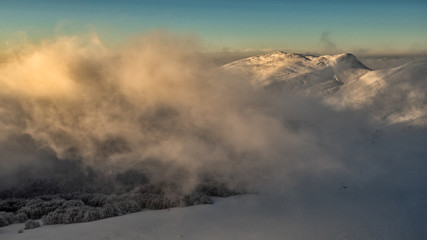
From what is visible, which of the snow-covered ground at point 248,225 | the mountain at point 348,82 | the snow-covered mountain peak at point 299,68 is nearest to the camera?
the snow-covered ground at point 248,225

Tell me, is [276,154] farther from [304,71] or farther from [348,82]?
[304,71]

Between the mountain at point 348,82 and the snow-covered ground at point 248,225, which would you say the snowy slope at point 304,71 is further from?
the snow-covered ground at point 248,225

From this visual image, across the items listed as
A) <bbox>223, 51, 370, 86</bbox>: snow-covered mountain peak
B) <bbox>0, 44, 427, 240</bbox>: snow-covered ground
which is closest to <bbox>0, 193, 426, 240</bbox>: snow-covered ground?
<bbox>0, 44, 427, 240</bbox>: snow-covered ground

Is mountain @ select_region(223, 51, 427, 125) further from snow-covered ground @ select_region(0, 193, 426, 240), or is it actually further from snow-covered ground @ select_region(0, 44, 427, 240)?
snow-covered ground @ select_region(0, 193, 426, 240)

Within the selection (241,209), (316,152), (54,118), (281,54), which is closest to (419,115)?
(316,152)

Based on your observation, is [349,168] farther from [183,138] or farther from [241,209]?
[183,138]

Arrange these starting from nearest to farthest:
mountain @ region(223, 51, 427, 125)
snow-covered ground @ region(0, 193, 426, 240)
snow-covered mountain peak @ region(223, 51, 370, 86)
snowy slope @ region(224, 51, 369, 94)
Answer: snow-covered ground @ region(0, 193, 426, 240) < mountain @ region(223, 51, 427, 125) < snowy slope @ region(224, 51, 369, 94) < snow-covered mountain peak @ region(223, 51, 370, 86)

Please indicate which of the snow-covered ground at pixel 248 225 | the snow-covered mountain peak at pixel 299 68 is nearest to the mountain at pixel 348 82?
the snow-covered mountain peak at pixel 299 68

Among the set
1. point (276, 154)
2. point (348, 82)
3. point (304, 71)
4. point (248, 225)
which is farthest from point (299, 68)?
point (248, 225)

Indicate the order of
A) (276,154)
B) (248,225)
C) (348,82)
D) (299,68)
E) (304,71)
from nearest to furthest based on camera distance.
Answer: (248,225) → (276,154) → (348,82) → (304,71) → (299,68)
